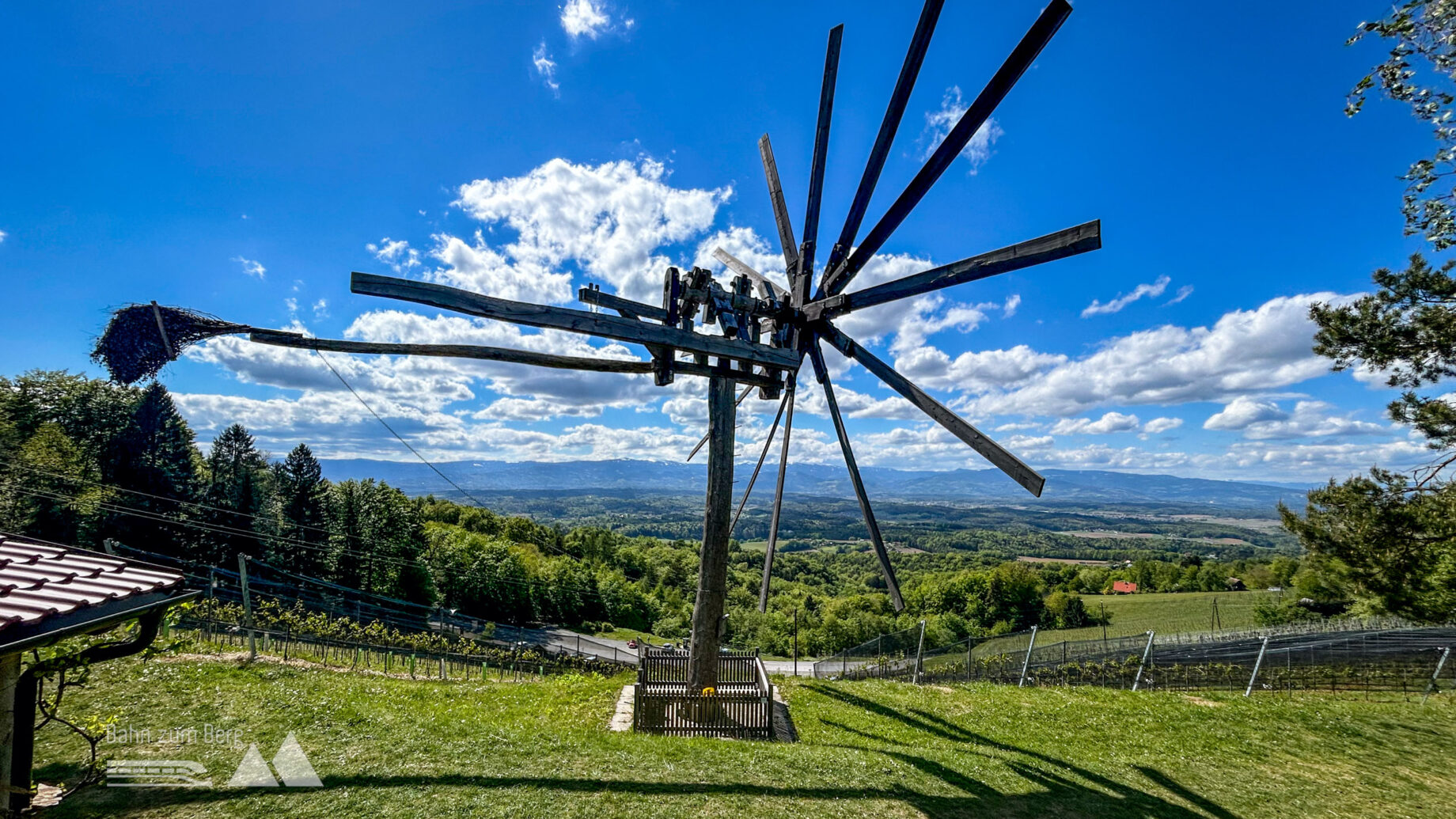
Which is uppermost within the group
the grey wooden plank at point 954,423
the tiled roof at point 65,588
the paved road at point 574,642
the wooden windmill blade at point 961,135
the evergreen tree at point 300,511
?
the wooden windmill blade at point 961,135

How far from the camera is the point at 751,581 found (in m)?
83.0

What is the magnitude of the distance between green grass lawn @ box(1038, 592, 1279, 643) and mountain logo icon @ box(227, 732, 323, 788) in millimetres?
61743

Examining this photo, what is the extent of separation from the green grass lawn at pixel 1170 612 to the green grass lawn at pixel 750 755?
51263 millimetres

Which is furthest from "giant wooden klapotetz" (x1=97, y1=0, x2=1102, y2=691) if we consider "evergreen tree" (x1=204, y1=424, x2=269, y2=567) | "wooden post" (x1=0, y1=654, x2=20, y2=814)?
"evergreen tree" (x1=204, y1=424, x2=269, y2=567)

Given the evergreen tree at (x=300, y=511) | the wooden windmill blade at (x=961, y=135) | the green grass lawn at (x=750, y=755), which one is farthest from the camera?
the evergreen tree at (x=300, y=511)

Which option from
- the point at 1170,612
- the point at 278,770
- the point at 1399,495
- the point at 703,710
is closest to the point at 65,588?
the point at 278,770

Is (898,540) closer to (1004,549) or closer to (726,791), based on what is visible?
(1004,549)

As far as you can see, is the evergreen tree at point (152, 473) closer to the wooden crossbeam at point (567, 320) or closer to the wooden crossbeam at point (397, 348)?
the wooden crossbeam at point (397, 348)

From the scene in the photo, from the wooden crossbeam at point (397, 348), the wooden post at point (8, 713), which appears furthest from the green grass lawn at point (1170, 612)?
the wooden post at point (8, 713)

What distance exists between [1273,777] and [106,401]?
185 feet

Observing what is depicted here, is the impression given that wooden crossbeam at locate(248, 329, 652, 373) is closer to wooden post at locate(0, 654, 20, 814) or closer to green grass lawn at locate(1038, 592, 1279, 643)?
wooden post at locate(0, 654, 20, 814)

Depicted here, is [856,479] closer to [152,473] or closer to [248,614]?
[248,614]

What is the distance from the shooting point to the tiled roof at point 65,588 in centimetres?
254

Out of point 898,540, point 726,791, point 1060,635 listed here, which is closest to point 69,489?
point 726,791
